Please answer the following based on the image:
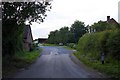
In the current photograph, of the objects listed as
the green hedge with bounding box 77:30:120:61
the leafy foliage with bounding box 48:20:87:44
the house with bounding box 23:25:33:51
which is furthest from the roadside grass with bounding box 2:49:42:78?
the leafy foliage with bounding box 48:20:87:44

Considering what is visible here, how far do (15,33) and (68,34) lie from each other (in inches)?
3416

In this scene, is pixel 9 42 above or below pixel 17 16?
below

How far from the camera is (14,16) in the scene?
2838 cm

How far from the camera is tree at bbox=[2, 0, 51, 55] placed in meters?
26.9

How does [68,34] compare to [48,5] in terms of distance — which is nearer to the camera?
[48,5]

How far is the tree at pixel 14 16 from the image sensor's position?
26.9 m

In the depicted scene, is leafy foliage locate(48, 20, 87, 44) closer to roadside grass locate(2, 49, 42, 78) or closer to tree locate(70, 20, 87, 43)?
tree locate(70, 20, 87, 43)

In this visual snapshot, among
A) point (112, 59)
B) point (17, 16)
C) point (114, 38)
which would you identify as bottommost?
point (112, 59)

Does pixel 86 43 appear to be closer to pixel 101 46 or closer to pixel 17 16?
pixel 101 46

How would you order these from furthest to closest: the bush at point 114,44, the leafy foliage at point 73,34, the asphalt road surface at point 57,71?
the leafy foliage at point 73,34 → the bush at point 114,44 → the asphalt road surface at point 57,71

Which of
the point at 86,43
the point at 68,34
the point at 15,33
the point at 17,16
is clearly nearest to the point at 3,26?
the point at 17,16

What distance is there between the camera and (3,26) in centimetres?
2773

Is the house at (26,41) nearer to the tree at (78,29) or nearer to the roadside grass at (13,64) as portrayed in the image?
the roadside grass at (13,64)

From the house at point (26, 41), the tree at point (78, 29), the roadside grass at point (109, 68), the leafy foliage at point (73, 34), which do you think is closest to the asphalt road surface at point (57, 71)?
the roadside grass at point (109, 68)
